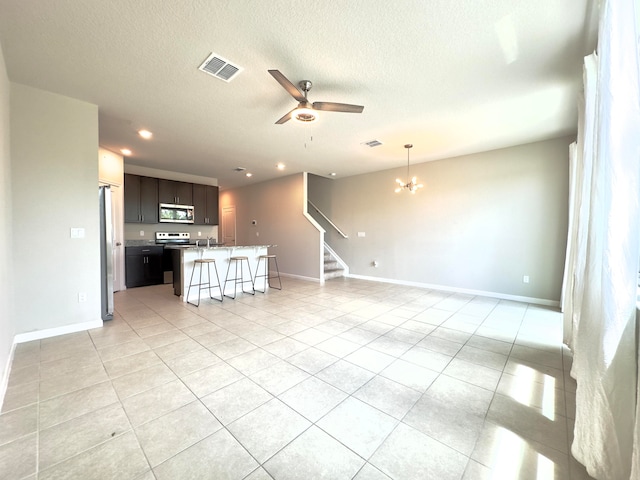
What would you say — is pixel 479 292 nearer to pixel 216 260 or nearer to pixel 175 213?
pixel 216 260

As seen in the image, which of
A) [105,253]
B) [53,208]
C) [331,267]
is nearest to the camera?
[53,208]

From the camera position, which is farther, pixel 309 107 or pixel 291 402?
pixel 309 107

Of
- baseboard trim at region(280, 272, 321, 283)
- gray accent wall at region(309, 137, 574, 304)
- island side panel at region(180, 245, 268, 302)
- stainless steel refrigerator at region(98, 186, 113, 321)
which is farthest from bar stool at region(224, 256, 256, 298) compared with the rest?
gray accent wall at region(309, 137, 574, 304)

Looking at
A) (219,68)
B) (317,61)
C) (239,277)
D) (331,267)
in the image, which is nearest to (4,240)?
(219,68)

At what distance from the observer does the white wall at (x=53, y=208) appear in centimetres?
278

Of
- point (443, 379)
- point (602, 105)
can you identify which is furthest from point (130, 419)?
point (602, 105)

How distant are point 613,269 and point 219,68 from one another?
3215 millimetres

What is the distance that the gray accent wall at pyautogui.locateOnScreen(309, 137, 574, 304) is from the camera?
440cm

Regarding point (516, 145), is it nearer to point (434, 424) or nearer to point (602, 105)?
point (602, 105)

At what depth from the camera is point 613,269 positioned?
1242mm

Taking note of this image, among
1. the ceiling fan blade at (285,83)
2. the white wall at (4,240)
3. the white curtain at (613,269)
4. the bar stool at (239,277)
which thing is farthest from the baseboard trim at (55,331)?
the white curtain at (613,269)

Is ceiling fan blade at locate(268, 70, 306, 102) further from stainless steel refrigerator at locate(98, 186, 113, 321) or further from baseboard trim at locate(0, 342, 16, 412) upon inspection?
baseboard trim at locate(0, 342, 16, 412)

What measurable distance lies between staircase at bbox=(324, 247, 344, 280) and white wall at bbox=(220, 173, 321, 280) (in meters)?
0.46

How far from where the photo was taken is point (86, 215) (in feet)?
10.4
